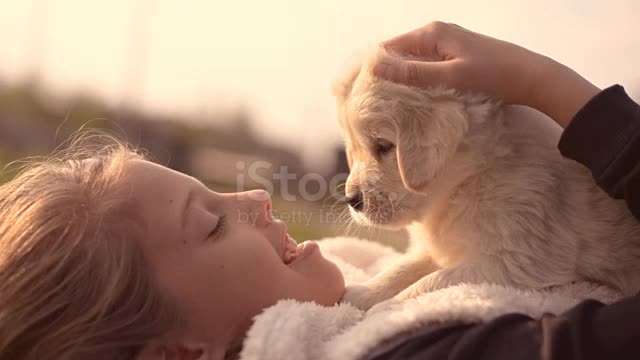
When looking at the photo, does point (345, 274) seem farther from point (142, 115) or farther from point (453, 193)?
point (142, 115)

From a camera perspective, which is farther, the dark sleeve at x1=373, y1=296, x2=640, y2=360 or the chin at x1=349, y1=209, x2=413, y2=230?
the chin at x1=349, y1=209, x2=413, y2=230

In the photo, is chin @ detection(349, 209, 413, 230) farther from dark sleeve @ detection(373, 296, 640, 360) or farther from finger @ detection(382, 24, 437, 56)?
dark sleeve @ detection(373, 296, 640, 360)

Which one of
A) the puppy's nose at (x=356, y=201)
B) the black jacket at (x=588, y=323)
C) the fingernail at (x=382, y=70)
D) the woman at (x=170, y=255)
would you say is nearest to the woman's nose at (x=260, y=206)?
the woman at (x=170, y=255)

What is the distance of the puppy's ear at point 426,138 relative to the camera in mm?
1966

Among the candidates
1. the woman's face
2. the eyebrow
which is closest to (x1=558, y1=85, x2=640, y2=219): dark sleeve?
the woman's face

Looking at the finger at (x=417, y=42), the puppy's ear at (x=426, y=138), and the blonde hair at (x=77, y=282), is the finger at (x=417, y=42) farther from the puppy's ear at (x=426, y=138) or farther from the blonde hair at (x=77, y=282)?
the blonde hair at (x=77, y=282)

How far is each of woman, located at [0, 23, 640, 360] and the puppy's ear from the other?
0.12 m

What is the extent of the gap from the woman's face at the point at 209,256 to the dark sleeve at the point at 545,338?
1.34ft

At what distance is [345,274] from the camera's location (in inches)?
94.3

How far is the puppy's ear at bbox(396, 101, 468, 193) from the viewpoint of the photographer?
197cm

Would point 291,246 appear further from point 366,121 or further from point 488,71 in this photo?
point 488,71

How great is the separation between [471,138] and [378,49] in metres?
0.35

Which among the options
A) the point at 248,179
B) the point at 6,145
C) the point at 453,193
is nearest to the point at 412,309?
the point at 453,193

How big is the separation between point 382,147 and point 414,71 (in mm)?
249
